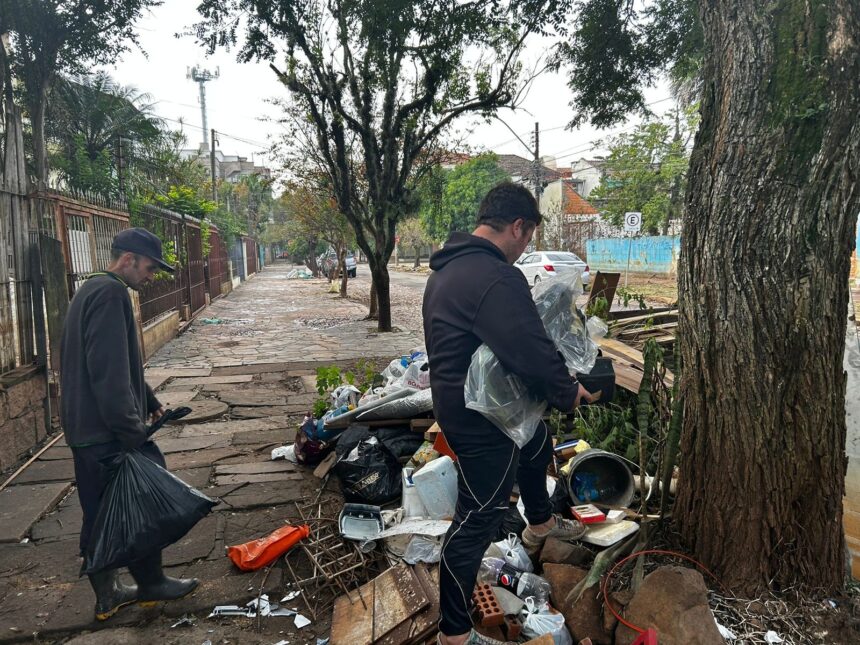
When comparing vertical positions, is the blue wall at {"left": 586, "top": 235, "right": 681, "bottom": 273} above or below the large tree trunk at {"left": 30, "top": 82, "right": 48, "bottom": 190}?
below

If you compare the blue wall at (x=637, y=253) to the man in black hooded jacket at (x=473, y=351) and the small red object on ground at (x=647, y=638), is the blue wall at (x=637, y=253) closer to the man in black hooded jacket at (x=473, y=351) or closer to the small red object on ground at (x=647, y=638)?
the man in black hooded jacket at (x=473, y=351)

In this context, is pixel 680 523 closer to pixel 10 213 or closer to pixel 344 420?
pixel 344 420

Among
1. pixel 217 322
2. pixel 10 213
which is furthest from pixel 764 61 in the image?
pixel 217 322

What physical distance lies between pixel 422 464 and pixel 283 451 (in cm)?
154

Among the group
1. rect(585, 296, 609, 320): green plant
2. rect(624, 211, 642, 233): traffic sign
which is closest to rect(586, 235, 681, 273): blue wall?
rect(624, 211, 642, 233): traffic sign

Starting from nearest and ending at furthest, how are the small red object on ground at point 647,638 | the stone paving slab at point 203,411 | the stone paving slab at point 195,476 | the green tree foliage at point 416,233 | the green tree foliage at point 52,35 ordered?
the small red object on ground at point 647,638
the stone paving slab at point 195,476
the stone paving slab at point 203,411
the green tree foliage at point 52,35
the green tree foliage at point 416,233

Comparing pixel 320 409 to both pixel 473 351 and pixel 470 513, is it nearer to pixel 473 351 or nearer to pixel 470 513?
pixel 470 513

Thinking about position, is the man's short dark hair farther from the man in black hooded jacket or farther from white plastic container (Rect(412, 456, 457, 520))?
white plastic container (Rect(412, 456, 457, 520))

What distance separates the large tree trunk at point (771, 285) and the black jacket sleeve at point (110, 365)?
2.64 metres

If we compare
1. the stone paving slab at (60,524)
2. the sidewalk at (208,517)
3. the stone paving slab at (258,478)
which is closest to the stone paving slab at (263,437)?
the sidewalk at (208,517)

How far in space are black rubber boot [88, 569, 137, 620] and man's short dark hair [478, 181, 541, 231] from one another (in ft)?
8.06

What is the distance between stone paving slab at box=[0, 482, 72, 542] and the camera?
3.52 m

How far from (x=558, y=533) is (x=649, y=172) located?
968 inches

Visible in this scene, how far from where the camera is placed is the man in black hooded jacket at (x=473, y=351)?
2182mm
